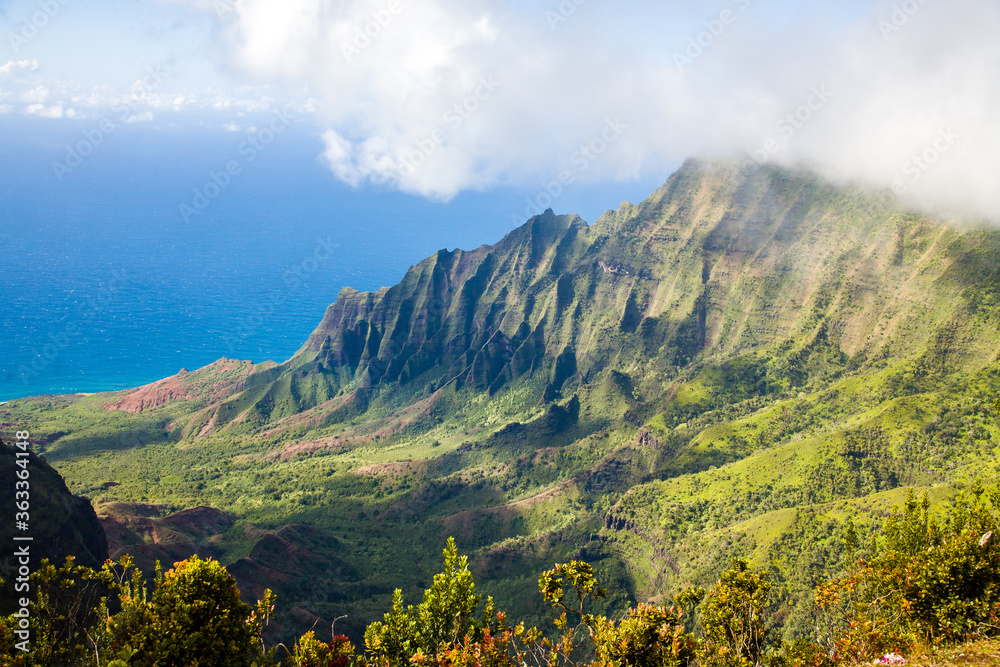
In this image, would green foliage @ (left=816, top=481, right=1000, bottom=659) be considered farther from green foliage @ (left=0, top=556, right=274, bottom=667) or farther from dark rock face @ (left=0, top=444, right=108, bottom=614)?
dark rock face @ (left=0, top=444, right=108, bottom=614)

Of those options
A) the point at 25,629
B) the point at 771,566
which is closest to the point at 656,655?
the point at 25,629

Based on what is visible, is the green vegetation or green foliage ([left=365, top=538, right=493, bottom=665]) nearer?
the green vegetation

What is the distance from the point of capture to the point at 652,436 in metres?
139

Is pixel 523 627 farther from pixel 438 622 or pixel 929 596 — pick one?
pixel 929 596

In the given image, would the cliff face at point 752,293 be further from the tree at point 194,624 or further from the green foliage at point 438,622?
the tree at point 194,624

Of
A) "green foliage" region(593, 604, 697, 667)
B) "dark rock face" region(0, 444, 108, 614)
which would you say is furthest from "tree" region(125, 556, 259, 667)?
"dark rock face" region(0, 444, 108, 614)

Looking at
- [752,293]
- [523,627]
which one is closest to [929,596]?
[523,627]

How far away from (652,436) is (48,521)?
356ft

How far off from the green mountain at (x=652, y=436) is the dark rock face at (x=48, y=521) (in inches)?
504

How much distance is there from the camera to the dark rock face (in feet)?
221

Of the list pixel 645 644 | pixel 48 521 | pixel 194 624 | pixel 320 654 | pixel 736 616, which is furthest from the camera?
pixel 48 521

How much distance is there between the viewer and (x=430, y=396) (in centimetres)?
19475

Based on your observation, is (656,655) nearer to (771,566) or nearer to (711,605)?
(711,605)

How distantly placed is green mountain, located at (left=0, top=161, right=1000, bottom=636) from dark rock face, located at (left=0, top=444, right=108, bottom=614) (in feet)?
42.0
